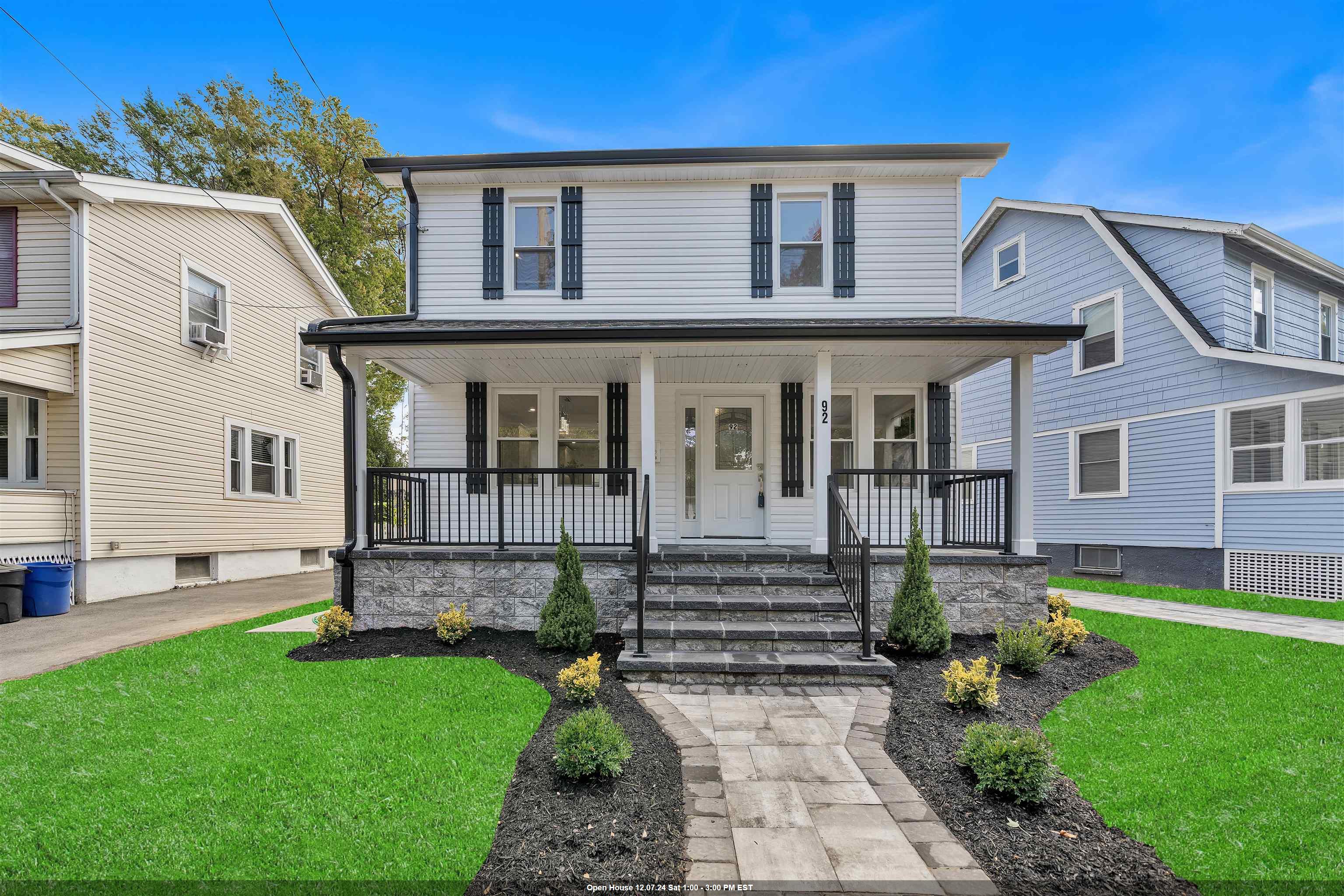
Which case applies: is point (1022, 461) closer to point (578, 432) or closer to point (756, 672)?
point (756, 672)

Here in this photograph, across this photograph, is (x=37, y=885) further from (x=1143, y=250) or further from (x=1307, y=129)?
(x=1307, y=129)

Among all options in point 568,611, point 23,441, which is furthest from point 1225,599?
point 23,441

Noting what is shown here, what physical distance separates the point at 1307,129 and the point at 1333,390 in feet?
30.9

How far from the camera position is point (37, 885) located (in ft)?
7.39

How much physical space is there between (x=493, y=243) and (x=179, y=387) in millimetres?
6370

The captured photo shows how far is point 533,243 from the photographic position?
8.00 m

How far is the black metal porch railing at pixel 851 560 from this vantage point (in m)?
4.85

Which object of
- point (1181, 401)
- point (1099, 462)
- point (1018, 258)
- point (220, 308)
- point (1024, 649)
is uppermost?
point (1018, 258)

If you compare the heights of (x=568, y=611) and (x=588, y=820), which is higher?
(x=568, y=611)

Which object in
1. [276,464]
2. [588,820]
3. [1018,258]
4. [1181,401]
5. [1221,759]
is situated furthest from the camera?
[1018,258]

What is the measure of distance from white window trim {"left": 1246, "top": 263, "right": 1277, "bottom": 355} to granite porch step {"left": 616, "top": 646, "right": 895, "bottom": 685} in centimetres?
984

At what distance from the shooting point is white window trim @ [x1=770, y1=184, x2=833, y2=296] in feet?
25.4

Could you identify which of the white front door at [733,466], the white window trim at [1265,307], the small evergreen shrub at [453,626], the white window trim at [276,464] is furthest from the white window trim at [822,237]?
the white window trim at [276,464]

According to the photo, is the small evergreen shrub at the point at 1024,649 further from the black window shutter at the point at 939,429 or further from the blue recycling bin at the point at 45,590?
the blue recycling bin at the point at 45,590
